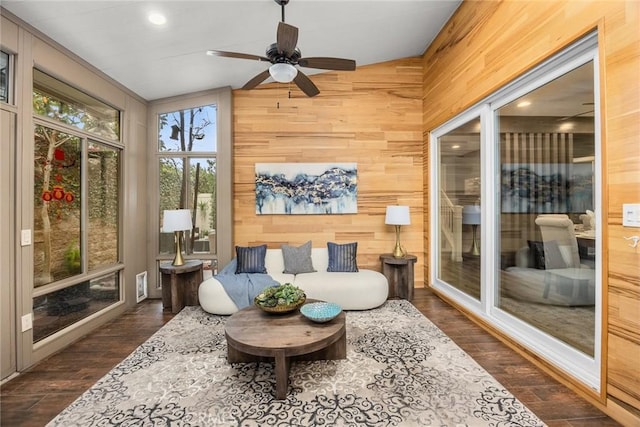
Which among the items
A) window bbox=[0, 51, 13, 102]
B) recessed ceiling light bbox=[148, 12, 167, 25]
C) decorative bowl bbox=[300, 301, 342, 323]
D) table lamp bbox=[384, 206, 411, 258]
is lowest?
decorative bowl bbox=[300, 301, 342, 323]

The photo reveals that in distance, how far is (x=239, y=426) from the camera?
5.72 ft

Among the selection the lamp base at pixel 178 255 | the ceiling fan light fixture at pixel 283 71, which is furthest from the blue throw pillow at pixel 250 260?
the ceiling fan light fixture at pixel 283 71

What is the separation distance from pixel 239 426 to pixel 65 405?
4.18 ft

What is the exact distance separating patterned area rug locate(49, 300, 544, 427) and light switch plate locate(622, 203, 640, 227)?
134cm

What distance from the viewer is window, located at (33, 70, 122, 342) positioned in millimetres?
2672

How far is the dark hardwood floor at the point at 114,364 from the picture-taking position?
1853 millimetres

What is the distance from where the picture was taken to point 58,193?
2881 millimetres

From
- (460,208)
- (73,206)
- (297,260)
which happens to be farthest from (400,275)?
(73,206)

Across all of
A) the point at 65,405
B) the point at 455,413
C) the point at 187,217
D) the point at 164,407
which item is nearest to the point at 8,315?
the point at 65,405

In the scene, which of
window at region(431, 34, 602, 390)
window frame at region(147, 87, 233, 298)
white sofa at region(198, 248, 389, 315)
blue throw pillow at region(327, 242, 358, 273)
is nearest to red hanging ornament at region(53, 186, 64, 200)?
window frame at region(147, 87, 233, 298)

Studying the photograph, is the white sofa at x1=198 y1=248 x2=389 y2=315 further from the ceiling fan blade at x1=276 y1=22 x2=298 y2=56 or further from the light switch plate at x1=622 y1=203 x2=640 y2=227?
the ceiling fan blade at x1=276 y1=22 x2=298 y2=56

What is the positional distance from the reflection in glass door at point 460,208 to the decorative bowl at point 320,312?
203cm

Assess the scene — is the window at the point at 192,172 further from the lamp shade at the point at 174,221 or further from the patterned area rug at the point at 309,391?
the patterned area rug at the point at 309,391

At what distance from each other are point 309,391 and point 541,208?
2507 mm
